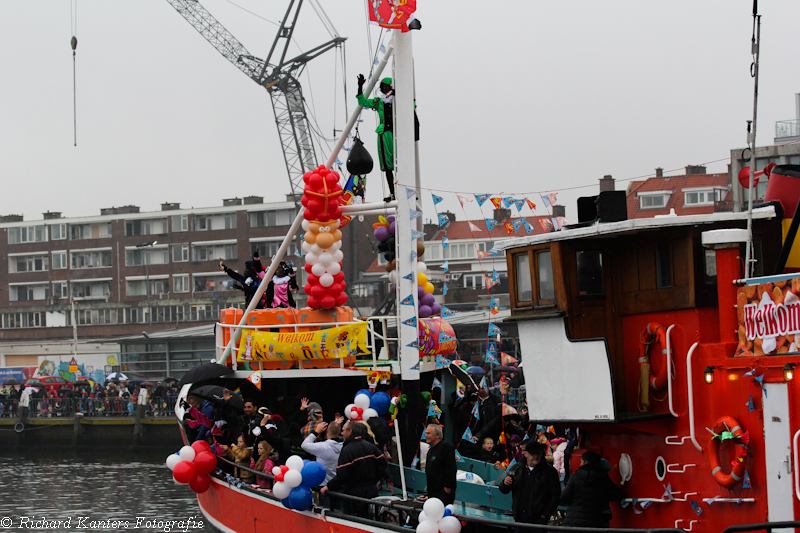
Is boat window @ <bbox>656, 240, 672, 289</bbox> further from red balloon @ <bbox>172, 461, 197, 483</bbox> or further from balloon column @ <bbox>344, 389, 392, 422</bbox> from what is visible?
red balloon @ <bbox>172, 461, 197, 483</bbox>

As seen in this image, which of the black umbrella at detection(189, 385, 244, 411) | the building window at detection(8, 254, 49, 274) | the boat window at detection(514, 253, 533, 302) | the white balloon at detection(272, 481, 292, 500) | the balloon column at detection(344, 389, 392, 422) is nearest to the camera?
the boat window at detection(514, 253, 533, 302)

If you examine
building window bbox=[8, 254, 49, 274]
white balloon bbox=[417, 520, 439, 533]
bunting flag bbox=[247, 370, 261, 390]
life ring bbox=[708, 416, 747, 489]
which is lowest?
white balloon bbox=[417, 520, 439, 533]

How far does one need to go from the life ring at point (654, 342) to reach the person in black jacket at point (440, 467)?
2426 millimetres

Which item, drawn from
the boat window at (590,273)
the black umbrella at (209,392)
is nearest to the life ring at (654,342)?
the boat window at (590,273)

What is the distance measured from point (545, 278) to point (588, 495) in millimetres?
2279

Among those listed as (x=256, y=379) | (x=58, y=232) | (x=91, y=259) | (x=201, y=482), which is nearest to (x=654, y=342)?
(x=256, y=379)

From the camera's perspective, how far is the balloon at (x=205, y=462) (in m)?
14.3

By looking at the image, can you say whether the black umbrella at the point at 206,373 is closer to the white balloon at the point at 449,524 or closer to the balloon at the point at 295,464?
the balloon at the point at 295,464

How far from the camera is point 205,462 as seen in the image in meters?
14.3

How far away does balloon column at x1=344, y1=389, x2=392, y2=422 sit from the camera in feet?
40.2

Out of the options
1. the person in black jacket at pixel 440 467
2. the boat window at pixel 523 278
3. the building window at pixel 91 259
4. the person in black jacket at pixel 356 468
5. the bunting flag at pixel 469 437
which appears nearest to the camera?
the boat window at pixel 523 278

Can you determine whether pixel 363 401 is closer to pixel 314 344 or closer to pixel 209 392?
pixel 314 344

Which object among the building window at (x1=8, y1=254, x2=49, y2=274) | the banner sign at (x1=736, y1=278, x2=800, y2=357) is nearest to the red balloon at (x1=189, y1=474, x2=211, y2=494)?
the banner sign at (x1=736, y1=278, x2=800, y2=357)

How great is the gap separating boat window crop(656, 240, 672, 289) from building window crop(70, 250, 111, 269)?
8640 cm
